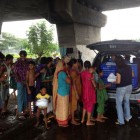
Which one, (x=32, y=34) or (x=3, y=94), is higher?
(x=32, y=34)

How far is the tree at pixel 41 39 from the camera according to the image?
4056 centimetres

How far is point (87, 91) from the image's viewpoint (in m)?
6.83

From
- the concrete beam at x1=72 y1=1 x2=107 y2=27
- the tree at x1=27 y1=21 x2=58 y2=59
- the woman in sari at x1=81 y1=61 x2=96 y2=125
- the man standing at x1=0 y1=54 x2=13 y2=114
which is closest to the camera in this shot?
the woman in sari at x1=81 y1=61 x2=96 y2=125

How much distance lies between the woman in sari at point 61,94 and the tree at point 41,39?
33.7 meters

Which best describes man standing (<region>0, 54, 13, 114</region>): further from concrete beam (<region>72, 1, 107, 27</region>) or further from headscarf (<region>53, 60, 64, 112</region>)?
concrete beam (<region>72, 1, 107, 27</region>)

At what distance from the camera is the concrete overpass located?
14570mm

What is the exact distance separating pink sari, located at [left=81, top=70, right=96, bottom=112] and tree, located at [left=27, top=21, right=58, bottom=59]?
1320 inches

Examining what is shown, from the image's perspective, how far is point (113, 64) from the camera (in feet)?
24.2

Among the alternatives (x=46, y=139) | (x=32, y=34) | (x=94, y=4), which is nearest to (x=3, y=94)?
(x=46, y=139)

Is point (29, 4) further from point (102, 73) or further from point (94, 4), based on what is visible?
point (102, 73)

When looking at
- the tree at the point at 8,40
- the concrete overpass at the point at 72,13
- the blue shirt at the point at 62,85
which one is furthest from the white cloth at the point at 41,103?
the tree at the point at 8,40

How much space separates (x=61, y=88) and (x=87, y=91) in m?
0.69

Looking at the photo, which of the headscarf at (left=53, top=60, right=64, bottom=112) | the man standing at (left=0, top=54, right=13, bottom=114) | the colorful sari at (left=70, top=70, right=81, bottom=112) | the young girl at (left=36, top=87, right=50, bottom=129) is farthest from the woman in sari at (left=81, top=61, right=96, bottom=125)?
the man standing at (left=0, top=54, right=13, bottom=114)

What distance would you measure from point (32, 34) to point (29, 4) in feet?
86.4
